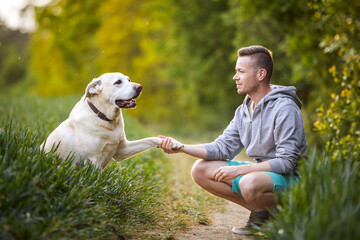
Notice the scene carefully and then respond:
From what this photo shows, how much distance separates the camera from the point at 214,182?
159 inches

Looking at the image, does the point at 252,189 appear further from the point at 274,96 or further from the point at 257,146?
the point at 274,96

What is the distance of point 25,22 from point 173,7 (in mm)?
11907

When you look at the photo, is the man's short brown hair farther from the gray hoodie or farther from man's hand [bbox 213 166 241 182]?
man's hand [bbox 213 166 241 182]

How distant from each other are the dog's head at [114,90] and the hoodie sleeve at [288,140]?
5.21ft

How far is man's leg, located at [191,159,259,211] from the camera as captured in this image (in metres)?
3.96

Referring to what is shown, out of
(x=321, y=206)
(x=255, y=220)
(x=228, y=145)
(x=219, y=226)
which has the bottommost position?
(x=219, y=226)

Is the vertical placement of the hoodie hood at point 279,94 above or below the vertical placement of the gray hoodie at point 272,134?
above

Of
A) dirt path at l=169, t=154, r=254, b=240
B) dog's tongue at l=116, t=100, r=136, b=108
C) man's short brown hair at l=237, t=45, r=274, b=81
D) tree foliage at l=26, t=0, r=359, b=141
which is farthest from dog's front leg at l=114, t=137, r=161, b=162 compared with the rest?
tree foliage at l=26, t=0, r=359, b=141

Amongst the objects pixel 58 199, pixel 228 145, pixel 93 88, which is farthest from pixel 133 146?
pixel 58 199

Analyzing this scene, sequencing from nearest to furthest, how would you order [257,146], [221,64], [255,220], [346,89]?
[255,220]
[257,146]
[346,89]
[221,64]

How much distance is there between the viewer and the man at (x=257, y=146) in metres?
3.58

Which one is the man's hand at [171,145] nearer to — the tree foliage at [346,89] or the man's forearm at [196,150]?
the man's forearm at [196,150]

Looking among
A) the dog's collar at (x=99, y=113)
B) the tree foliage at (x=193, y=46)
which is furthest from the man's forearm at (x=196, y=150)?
the tree foliage at (x=193, y=46)

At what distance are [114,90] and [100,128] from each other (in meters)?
0.48
